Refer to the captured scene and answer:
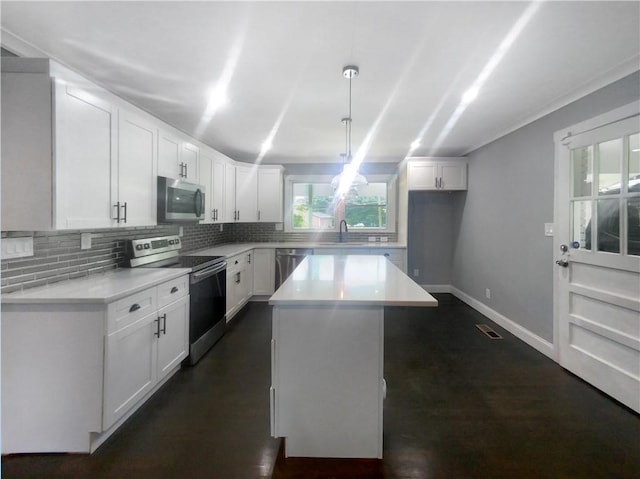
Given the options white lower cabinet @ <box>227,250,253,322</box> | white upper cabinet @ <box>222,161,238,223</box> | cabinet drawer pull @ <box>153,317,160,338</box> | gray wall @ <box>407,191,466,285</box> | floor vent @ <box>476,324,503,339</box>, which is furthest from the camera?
gray wall @ <box>407,191,466,285</box>

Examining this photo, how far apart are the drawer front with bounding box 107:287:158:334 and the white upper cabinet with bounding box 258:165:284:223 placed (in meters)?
2.94

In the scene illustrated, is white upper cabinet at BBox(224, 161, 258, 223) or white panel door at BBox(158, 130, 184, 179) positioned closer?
white panel door at BBox(158, 130, 184, 179)

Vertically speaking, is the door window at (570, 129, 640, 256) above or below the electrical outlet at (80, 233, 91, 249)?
above

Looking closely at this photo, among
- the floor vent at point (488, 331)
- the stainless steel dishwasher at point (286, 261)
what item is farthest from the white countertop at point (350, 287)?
the stainless steel dishwasher at point (286, 261)

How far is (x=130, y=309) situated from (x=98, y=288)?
0.23m

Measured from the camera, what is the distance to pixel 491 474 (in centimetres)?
160

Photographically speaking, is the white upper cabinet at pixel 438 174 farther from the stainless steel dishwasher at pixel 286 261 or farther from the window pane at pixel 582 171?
the window pane at pixel 582 171

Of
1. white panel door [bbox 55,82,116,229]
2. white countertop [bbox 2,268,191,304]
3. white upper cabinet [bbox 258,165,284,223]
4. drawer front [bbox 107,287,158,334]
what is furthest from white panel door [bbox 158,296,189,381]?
white upper cabinet [bbox 258,165,284,223]

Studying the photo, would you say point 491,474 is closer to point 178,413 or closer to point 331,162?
point 178,413

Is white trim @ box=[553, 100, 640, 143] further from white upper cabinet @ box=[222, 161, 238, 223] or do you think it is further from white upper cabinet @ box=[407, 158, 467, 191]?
white upper cabinet @ box=[222, 161, 238, 223]

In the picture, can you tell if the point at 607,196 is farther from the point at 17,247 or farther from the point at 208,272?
the point at 17,247

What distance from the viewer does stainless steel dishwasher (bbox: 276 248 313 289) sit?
4711 millimetres

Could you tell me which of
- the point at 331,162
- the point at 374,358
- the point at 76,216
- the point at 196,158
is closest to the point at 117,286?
the point at 76,216

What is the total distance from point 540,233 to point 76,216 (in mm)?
3794
